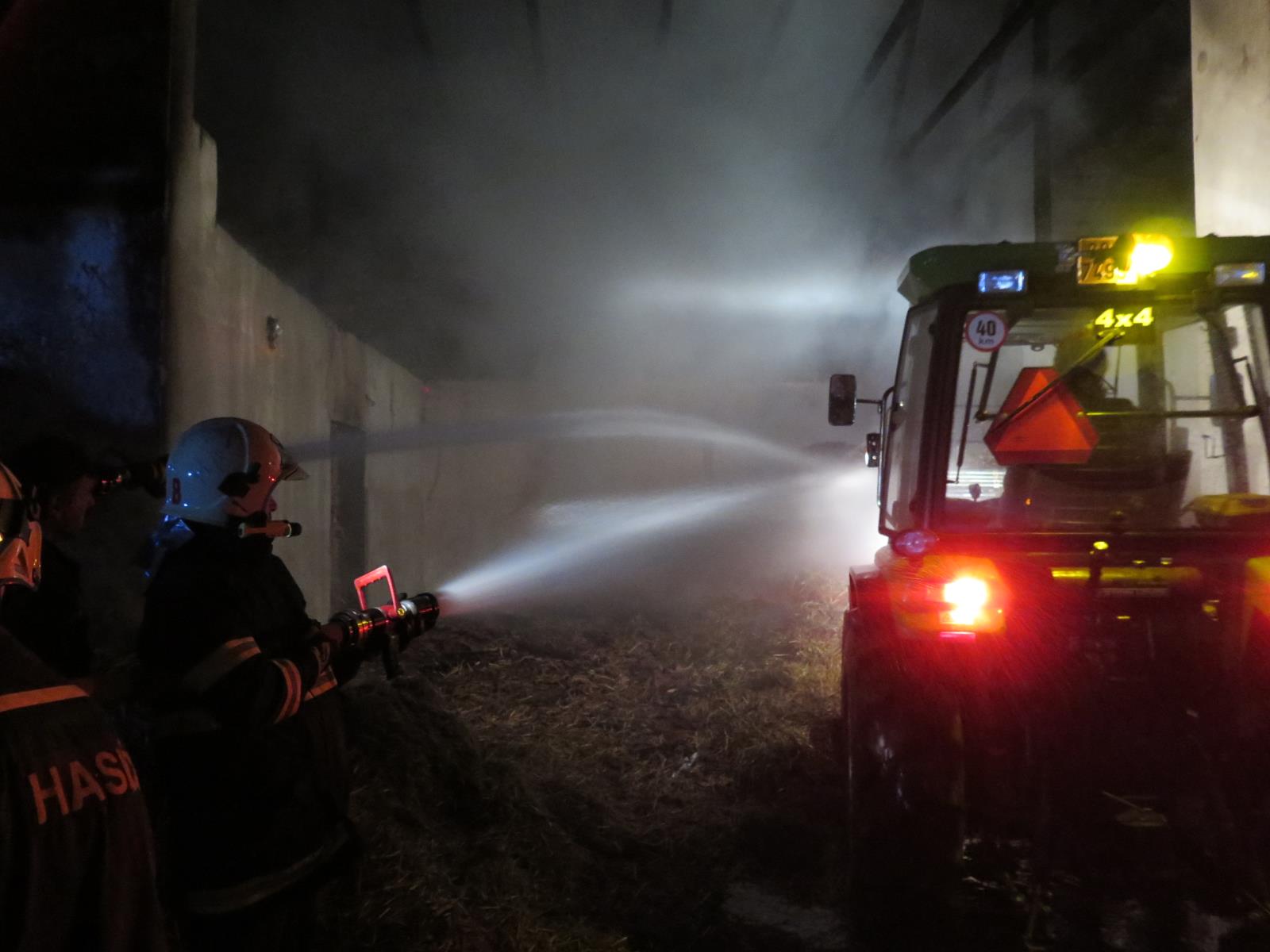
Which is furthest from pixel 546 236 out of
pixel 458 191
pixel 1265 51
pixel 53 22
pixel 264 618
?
pixel 264 618

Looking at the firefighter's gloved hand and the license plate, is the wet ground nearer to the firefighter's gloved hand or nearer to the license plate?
the firefighter's gloved hand

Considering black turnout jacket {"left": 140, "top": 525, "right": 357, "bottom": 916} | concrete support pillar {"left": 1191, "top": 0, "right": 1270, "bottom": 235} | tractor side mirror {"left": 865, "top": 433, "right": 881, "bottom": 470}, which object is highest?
concrete support pillar {"left": 1191, "top": 0, "right": 1270, "bottom": 235}

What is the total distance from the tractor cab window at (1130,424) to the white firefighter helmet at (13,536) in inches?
110

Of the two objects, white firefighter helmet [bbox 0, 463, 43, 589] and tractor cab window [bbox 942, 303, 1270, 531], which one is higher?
tractor cab window [bbox 942, 303, 1270, 531]

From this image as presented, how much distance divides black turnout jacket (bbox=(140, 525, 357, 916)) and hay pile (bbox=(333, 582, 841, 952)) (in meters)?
0.97

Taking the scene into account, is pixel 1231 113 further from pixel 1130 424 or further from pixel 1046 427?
pixel 1046 427

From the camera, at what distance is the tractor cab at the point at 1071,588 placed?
9.48ft

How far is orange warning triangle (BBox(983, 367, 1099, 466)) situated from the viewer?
3.15 metres

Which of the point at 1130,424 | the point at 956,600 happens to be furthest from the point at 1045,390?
the point at 956,600

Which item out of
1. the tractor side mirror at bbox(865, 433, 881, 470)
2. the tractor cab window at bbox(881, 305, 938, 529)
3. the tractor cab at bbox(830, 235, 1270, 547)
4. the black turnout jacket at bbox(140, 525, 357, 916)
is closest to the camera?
the black turnout jacket at bbox(140, 525, 357, 916)

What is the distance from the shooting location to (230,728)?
1.92 meters

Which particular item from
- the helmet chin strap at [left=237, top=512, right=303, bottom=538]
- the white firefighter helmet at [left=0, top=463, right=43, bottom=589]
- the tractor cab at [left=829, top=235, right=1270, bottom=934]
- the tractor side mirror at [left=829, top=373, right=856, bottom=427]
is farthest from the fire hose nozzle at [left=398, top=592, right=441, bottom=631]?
the tractor side mirror at [left=829, top=373, right=856, bottom=427]

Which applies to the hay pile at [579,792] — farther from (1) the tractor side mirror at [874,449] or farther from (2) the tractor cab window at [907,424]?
(1) the tractor side mirror at [874,449]

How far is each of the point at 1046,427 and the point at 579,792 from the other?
2.76m
